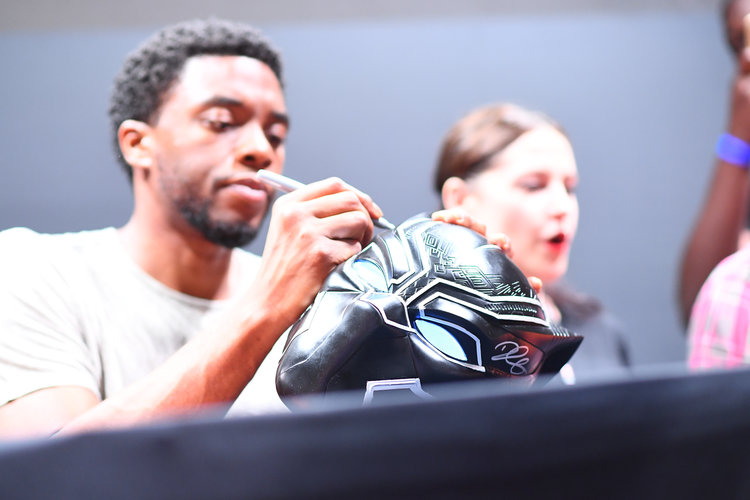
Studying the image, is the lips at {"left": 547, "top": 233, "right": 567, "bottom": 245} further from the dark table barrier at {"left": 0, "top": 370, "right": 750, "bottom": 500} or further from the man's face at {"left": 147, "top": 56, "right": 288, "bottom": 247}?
the dark table barrier at {"left": 0, "top": 370, "right": 750, "bottom": 500}

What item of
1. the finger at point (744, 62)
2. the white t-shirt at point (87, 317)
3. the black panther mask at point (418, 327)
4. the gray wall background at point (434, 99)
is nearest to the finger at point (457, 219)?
the black panther mask at point (418, 327)

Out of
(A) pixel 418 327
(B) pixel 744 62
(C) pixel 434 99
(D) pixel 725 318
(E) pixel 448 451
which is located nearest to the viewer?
(E) pixel 448 451

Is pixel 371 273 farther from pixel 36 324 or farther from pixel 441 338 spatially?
pixel 36 324

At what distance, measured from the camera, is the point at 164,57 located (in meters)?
0.79

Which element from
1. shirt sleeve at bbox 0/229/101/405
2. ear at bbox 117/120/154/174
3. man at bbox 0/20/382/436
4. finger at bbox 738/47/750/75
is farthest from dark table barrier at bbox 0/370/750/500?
finger at bbox 738/47/750/75

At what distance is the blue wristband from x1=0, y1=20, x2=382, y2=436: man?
0.60 metres

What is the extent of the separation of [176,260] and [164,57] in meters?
0.22

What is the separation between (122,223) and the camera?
2.78ft

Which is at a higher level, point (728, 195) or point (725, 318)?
point (728, 195)

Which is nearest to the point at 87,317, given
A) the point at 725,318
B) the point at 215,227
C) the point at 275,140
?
the point at 215,227

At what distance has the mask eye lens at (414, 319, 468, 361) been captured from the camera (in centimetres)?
48

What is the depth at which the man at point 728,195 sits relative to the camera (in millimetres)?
947

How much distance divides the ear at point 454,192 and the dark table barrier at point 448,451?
556mm

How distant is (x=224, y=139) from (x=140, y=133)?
98 millimetres
